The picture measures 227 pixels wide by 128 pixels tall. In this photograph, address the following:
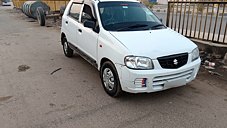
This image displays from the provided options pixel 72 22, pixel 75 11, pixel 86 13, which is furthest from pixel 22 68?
pixel 86 13

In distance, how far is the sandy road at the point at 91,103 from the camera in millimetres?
3041

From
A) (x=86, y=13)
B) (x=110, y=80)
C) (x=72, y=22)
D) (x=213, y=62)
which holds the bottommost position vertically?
(x=213, y=62)

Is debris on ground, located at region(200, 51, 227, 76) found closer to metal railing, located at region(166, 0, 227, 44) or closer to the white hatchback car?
metal railing, located at region(166, 0, 227, 44)

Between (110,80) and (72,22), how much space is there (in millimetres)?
2293

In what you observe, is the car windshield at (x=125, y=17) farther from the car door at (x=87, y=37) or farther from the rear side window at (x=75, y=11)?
the rear side window at (x=75, y=11)

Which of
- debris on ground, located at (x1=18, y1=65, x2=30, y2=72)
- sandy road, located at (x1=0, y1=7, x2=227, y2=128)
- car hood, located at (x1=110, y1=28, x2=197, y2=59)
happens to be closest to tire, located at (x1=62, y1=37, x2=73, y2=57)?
sandy road, located at (x1=0, y1=7, x2=227, y2=128)

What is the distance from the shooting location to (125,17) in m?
4.25

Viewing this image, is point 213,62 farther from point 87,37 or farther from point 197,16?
point 87,37

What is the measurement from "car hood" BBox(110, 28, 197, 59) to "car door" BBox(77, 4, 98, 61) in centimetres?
62

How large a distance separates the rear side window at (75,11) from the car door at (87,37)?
0.29 m

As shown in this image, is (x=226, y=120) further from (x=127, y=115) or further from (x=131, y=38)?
(x=131, y=38)

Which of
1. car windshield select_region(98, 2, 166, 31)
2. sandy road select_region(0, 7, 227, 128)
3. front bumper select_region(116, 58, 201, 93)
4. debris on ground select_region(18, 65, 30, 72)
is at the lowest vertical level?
sandy road select_region(0, 7, 227, 128)

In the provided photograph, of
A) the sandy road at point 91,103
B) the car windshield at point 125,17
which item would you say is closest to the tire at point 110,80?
the sandy road at point 91,103

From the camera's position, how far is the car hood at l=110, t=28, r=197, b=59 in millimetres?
3193
